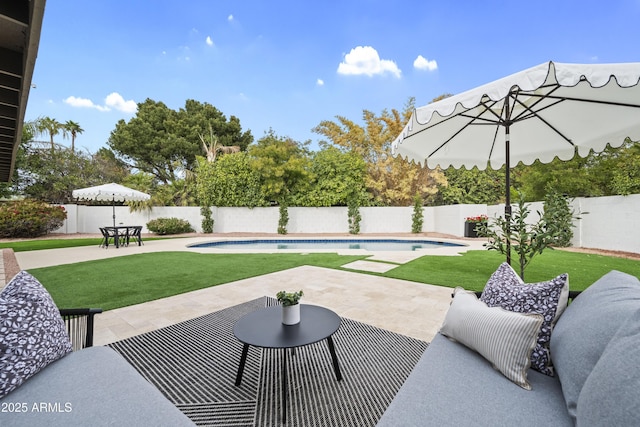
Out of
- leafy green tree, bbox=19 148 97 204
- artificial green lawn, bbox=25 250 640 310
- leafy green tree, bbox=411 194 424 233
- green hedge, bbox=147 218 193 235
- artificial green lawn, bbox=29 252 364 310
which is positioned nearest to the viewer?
artificial green lawn, bbox=29 252 364 310

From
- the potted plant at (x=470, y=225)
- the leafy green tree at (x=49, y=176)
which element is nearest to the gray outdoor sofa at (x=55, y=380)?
the potted plant at (x=470, y=225)

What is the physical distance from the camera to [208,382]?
2.22 m

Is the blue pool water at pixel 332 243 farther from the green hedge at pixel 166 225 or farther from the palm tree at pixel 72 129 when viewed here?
the palm tree at pixel 72 129

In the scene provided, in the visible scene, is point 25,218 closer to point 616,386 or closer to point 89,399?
point 89,399

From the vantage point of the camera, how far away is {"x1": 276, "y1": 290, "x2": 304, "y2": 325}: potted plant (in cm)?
215

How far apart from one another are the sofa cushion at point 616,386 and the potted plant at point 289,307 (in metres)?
1.57

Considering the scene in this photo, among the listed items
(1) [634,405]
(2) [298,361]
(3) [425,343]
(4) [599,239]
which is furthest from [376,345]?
(4) [599,239]

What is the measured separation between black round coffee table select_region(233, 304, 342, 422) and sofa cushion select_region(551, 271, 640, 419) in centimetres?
127

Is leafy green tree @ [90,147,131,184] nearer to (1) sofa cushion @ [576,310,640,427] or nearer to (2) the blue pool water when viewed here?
(2) the blue pool water

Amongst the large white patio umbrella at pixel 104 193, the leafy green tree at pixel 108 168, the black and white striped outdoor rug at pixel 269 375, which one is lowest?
the black and white striped outdoor rug at pixel 269 375

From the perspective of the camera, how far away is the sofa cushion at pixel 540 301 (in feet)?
5.05

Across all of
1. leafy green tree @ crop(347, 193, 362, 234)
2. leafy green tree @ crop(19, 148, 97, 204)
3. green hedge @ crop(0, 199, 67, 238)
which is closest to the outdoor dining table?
green hedge @ crop(0, 199, 67, 238)

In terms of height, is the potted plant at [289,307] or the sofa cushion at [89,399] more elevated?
the potted plant at [289,307]

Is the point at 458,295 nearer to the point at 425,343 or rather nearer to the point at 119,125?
the point at 425,343
